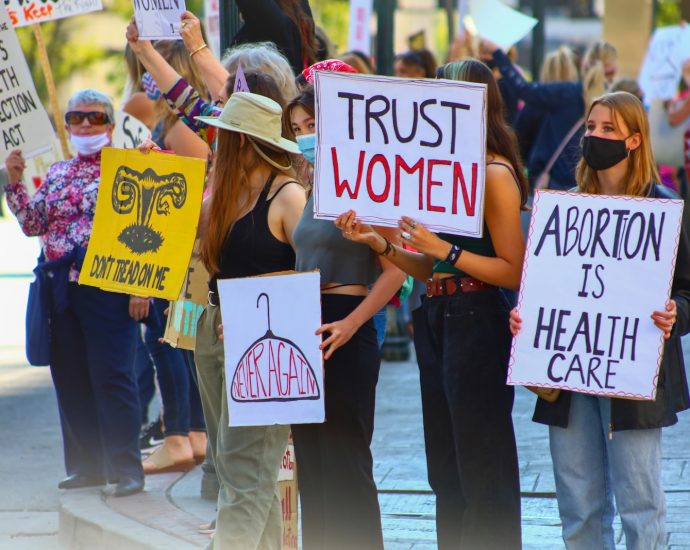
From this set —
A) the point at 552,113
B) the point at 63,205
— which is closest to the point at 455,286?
the point at 63,205

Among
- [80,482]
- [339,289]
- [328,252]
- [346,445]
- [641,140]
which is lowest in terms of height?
[80,482]

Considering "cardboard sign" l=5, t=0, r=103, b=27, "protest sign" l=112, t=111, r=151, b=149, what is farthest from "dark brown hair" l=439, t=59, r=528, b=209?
"cardboard sign" l=5, t=0, r=103, b=27

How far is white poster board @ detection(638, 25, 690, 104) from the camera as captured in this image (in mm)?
12461

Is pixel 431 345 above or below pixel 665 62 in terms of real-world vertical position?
below

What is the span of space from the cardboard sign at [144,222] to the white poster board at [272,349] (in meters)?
0.64

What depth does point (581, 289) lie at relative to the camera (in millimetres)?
4258

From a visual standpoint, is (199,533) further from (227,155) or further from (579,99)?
(579,99)

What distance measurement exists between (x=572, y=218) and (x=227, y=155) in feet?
4.16

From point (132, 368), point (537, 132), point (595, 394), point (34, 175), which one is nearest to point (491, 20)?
point (537, 132)

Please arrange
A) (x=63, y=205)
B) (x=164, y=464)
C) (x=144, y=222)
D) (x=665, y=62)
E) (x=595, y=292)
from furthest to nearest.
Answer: (x=665, y=62), (x=164, y=464), (x=63, y=205), (x=144, y=222), (x=595, y=292)

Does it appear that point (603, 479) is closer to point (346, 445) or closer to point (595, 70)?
point (346, 445)

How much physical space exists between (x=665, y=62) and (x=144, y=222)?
337 inches

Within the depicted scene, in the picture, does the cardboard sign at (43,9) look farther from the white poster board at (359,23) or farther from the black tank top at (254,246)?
the white poster board at (359,23)

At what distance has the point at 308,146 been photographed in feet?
15.2
